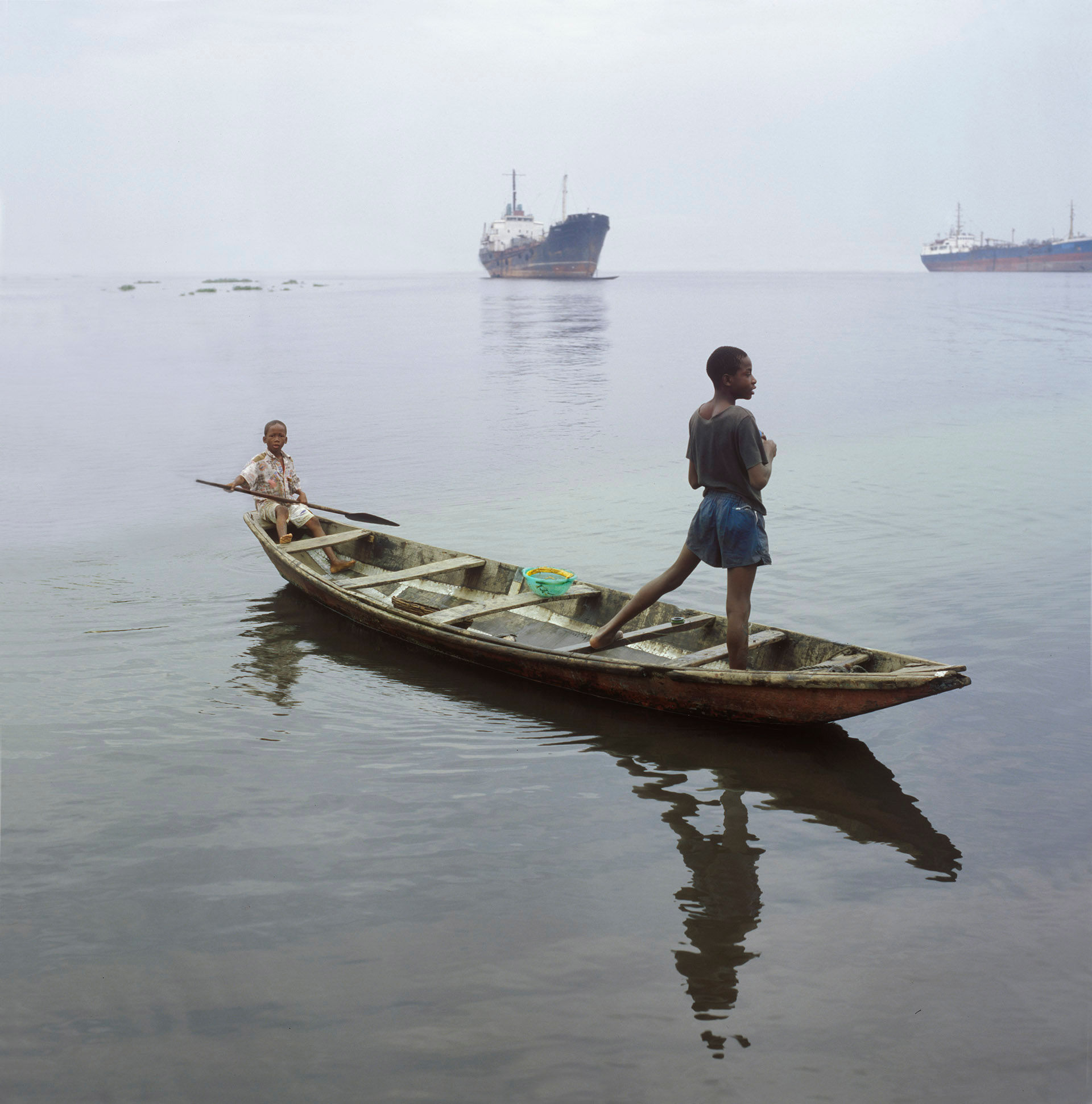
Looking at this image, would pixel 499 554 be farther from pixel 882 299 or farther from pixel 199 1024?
pixel 882 299

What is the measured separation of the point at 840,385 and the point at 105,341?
27.0m

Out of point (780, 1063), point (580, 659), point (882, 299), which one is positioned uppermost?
point (882, 299)

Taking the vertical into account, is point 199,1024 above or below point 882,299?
below

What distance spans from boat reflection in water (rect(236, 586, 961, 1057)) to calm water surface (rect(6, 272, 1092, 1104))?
0.02 metres

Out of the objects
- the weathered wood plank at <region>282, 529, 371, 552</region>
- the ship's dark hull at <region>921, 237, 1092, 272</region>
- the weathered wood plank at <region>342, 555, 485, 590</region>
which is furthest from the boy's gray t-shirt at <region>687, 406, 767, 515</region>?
the ship's dark hull at <region>921, 237, 1092, 272</region>

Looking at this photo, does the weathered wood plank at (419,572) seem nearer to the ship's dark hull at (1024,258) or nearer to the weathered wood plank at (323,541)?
the weathered wood plank at (323,541)

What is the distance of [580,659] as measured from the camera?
19.7ft

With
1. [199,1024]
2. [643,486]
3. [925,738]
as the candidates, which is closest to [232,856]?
[199,1024]

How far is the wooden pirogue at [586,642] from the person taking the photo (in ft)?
17.5

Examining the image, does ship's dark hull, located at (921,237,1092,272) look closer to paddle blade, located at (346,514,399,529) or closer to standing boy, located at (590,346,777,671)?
paddle blade, located at (346,514,399,529)

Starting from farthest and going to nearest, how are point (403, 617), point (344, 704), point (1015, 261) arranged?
point (1015, 261), point (403, 617), point (344, 704)

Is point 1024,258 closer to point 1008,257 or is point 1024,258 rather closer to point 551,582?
point 1008,257

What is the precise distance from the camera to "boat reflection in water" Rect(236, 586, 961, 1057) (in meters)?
4.11

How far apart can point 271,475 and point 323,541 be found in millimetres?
748
